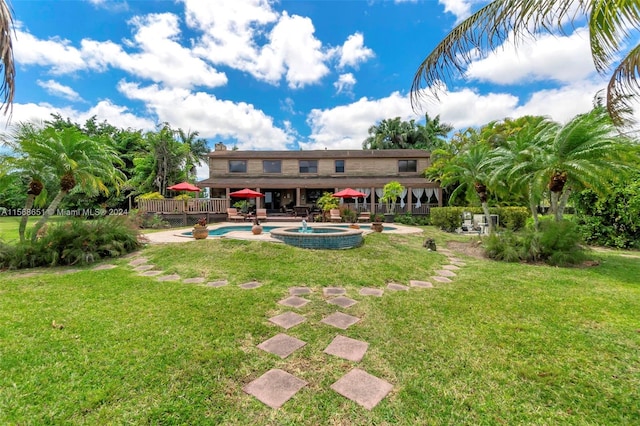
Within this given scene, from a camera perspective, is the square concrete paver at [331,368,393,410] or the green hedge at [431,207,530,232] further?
the green hedge at [431,207,530,232]

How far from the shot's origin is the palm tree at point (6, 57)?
2389 mm

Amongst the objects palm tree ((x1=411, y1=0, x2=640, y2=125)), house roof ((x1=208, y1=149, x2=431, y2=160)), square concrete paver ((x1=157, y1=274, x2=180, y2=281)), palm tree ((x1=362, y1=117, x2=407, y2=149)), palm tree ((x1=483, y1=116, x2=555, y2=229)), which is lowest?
square concrete paver ((x1=157, y1=274, x2=180, y2=281))

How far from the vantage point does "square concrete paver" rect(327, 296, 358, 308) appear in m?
4.34

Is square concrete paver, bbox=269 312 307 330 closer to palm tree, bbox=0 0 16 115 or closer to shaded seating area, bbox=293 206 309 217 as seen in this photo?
palm tree, bbox=0 0 16 115

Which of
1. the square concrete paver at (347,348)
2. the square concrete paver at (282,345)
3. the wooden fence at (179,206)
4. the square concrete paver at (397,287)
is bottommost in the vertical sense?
the square concrete paver at (397,287)

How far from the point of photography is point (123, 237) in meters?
8.18

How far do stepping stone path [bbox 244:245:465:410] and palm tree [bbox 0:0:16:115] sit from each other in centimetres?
365

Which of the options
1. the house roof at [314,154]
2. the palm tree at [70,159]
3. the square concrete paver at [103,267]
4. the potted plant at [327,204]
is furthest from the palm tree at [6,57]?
the house roof at [314,154]

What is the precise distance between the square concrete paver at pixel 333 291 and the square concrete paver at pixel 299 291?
0.31 meters

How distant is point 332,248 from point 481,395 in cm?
637

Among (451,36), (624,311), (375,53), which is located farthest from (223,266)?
(375,53)

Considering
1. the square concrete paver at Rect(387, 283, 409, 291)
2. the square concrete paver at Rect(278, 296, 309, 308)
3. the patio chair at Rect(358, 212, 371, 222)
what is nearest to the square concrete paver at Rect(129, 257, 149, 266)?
the square concrete paver at Rect(278, 296, 309, 308)

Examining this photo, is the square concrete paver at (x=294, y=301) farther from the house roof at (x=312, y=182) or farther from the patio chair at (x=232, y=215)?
the house roof at (x=312, y=182)

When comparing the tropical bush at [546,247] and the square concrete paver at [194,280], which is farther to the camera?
the tropical bush at [546,247]
